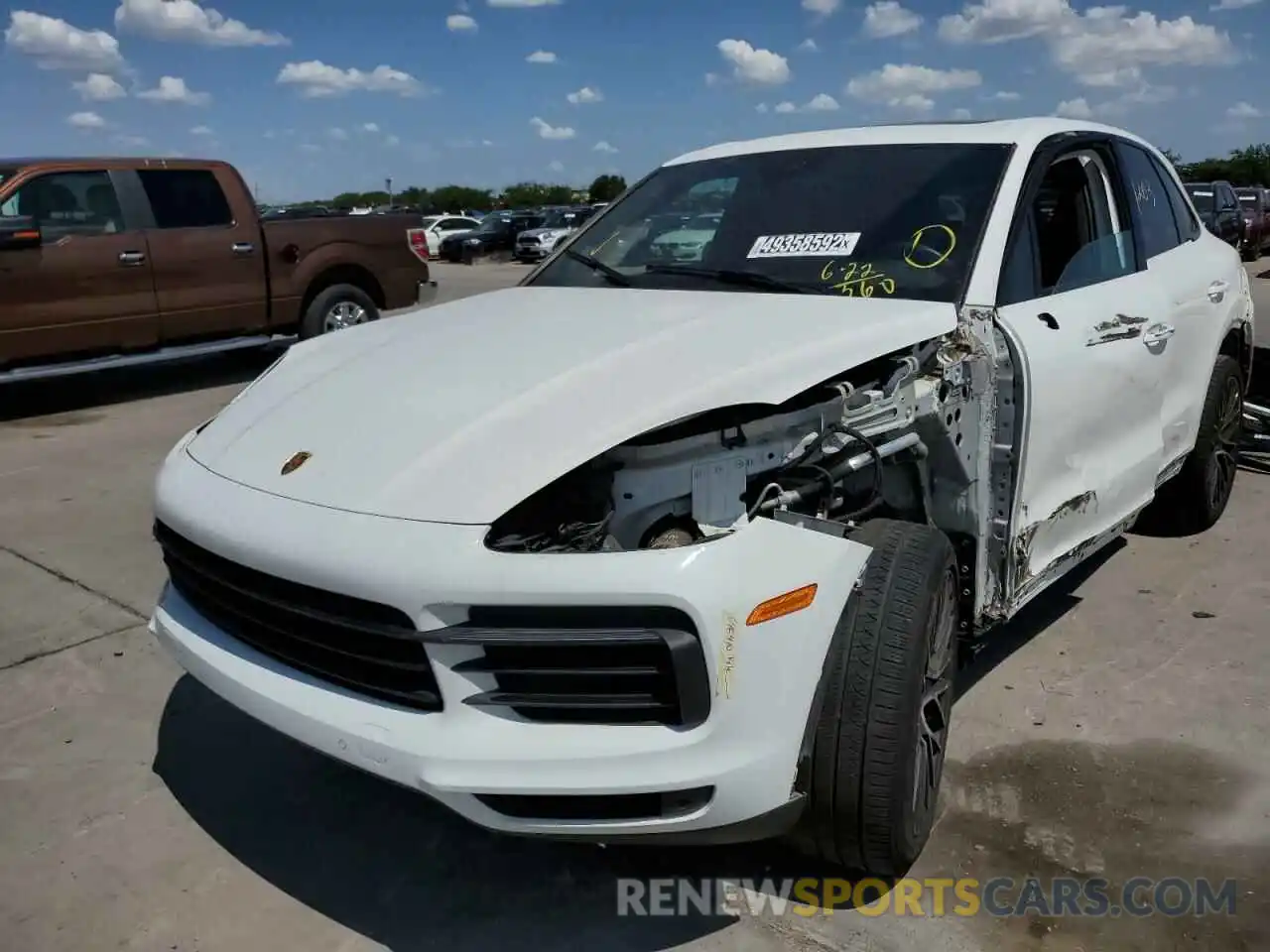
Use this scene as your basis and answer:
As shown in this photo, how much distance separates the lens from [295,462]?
2619mm

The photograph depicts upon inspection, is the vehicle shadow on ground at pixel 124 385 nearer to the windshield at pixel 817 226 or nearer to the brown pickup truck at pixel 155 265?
the brown pickup truck at pixel 155 265

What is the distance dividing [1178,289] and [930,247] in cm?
149

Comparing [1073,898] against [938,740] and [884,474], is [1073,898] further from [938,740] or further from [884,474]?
[884,474]

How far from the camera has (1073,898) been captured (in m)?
2.62

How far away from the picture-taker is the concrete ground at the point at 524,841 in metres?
2.54

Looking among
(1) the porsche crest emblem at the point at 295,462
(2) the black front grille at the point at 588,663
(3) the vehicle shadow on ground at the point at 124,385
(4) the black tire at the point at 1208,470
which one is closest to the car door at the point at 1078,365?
(4) the black tire at the point at 1208,470

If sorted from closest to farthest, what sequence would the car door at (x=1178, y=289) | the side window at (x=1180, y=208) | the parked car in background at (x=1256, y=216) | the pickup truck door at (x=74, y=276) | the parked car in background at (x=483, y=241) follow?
the car door at (x=1178, y=289) < the side window at (x=1180, y=208) < the pickup truck door at (x=74, y=276) < the parked car in background at (x=1256, y=216) < the parked car in background at (x=483, y=241)

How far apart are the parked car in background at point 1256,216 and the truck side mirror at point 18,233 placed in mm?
23496

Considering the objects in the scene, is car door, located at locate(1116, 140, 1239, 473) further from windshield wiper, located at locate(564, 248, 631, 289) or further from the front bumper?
the front bumper

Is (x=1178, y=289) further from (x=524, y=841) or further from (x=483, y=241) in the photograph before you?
(x=483, y=241)

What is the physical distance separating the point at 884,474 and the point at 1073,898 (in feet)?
3.78

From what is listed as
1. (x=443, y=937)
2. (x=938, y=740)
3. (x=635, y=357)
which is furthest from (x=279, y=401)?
(x=938, y=740)

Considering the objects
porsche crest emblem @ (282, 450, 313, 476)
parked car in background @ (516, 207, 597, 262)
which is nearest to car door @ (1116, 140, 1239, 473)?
porsche crest emblem @ (282, 450, 313, 476)

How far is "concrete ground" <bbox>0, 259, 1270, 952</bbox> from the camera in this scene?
254 cm
